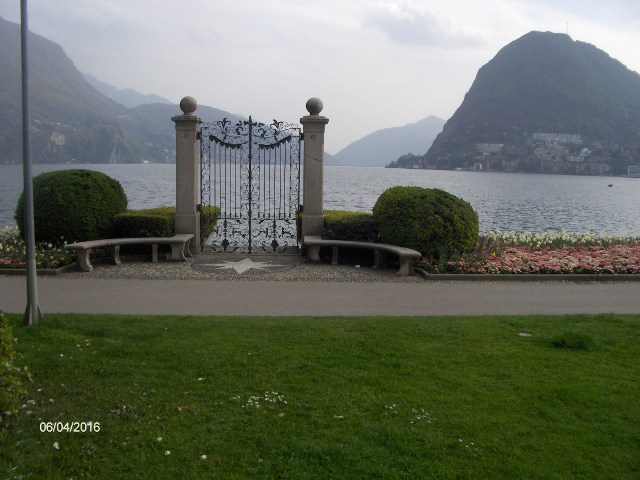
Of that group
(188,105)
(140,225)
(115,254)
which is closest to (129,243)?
(115,254)

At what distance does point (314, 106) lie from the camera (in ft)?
45.8

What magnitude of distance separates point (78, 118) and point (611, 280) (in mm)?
128477

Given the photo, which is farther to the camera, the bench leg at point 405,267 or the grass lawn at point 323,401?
the bench leg at point 405,267

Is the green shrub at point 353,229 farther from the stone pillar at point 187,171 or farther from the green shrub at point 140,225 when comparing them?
the green shrub at point 140,225

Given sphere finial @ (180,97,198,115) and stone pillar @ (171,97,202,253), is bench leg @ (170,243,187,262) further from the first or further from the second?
sphere finial @ (180,97,198,115)

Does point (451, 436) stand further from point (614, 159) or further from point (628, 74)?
point (628, 74)

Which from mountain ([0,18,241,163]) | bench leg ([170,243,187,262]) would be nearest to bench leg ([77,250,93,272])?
bench leg ([170,243,187,262])

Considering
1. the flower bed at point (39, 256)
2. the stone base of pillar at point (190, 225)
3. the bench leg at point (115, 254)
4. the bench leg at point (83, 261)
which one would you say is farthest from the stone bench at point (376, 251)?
the flower bed at point (39, 256)

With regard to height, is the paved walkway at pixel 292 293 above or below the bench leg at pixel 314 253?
below

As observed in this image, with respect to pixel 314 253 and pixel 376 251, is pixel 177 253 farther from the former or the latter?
pixel 376 251

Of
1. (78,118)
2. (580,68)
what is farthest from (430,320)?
(580,68)

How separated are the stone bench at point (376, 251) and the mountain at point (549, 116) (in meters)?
127

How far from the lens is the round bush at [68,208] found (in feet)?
41.5

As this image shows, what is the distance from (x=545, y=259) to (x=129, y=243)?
859 centimetres
